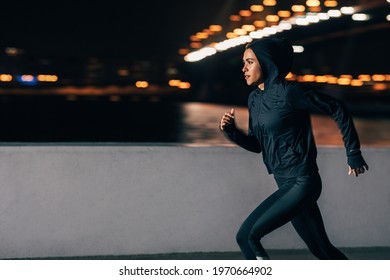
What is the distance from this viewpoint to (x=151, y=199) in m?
6.01

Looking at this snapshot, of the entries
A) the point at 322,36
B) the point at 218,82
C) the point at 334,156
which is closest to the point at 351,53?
the point at 322,36

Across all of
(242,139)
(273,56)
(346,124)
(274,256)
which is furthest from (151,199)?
(346,124)

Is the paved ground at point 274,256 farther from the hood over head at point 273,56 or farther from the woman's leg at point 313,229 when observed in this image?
the hood over head at point 273,56

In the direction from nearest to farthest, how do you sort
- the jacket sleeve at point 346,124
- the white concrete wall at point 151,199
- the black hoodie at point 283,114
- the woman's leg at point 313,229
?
the jacket sleeve at point 346,124 < the black hoodie at point 283,114 < the woman's leg at point 313,229 < the white concrete wall at point 151,199

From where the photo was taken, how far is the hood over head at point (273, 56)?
13.2 feet

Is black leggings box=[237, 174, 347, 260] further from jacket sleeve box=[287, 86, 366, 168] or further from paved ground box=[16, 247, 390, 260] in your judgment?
paved ground box=[16, 247, 390, 260]

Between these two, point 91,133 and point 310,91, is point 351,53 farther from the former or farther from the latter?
point 310,91

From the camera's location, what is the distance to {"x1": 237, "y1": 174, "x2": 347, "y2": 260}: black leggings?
13.1 ft

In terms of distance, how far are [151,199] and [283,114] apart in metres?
2.17

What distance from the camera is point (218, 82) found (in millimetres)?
95438

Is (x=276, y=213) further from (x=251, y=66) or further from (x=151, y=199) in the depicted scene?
(x=151, y=199)

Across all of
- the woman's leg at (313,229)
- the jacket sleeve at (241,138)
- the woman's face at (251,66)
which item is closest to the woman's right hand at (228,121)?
the jacket sleeve at (241,138)

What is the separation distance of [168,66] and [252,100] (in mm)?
92702
